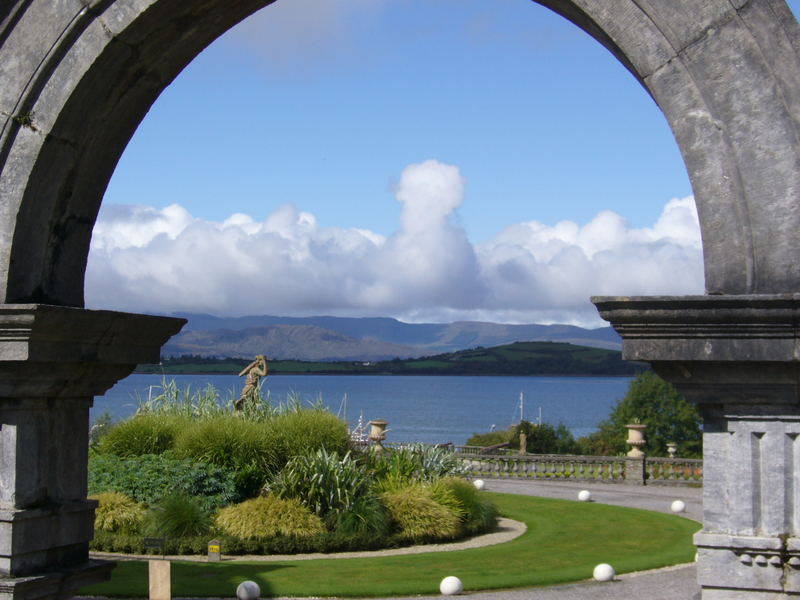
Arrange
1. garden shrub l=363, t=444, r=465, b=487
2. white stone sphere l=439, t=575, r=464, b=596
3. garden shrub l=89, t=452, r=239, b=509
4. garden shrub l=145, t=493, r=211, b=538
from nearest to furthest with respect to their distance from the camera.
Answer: white stone sphere l=439, t=575, r=464, b=596 < garden shrub l=145, t=493, r=211, b=538 < garden shrub l=89, t=452, r=239, b=509 < garden shrub l=363, t=444, r=465, b=487

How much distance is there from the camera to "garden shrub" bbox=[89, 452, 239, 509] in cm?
1463

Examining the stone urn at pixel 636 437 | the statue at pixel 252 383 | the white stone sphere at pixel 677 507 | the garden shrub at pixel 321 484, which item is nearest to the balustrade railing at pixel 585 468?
the stone urn at pixel 636 437

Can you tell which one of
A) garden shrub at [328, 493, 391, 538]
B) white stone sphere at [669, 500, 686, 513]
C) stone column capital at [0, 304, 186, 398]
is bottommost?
white stone sphere at [669, 500, 686, 513]

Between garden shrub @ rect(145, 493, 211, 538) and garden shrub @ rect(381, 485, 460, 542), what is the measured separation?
9.07 ft

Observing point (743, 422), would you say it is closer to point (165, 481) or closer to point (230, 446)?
point (165, 481)

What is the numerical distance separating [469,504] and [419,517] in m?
1.55

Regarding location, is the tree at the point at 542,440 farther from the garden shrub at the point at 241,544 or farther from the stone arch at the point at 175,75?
the stone arch at the point at 175,75

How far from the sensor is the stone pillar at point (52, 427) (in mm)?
5102

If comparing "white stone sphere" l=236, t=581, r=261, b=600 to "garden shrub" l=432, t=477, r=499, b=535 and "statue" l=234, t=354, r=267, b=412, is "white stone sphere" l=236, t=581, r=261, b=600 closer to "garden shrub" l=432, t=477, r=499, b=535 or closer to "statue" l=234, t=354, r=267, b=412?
"garden shrub" l=432, t=477, r=499, b=535

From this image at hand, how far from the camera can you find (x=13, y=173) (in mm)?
5266

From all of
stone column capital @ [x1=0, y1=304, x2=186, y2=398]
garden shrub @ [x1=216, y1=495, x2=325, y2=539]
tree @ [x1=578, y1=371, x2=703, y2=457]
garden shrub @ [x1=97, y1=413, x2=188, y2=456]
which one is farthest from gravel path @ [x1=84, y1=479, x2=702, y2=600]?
tree @ [x1=578, y1=371, x2=703, y2=457]

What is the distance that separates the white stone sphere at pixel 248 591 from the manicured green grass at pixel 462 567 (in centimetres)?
37

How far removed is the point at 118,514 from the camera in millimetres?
14188

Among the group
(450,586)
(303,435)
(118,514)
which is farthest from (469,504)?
(118,514)
